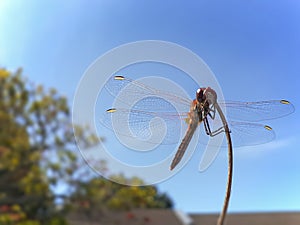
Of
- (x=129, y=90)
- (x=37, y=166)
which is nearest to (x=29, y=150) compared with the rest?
(x=37, y=166)

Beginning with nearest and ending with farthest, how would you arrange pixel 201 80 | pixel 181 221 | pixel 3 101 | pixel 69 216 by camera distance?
pixel 201 80 < pixel 3 101 < pixel 69 216 < pixel 181 221

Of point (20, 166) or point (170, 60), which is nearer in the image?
point (170, 60)

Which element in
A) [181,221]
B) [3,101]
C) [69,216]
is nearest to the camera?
[3,101]

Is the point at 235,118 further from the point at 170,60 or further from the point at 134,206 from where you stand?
the point at 134,206

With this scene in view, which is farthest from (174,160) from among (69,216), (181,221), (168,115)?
(181,221)

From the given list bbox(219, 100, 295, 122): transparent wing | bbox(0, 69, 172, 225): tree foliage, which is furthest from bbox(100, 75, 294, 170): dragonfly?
bbox(0, 69, 172, 225): tree foliage

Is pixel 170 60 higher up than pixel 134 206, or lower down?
lower down

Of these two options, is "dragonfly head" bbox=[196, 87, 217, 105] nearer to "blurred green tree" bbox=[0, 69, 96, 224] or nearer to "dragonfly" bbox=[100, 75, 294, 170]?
"dragonfly" bbox=[100, 75, 294, 170]

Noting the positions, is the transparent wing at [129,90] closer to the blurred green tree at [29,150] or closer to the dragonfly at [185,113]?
the dragonfly at [185,113]
